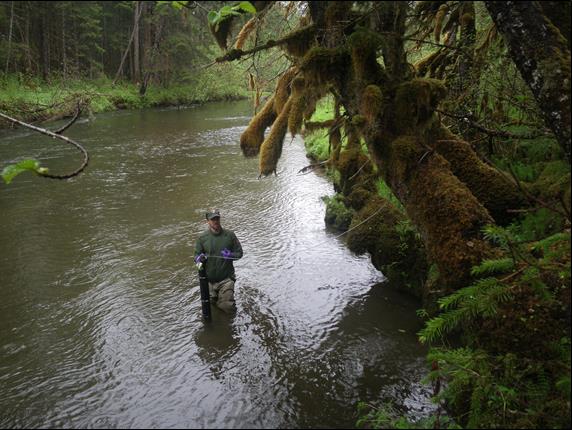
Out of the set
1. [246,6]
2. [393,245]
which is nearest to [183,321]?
[393,245]

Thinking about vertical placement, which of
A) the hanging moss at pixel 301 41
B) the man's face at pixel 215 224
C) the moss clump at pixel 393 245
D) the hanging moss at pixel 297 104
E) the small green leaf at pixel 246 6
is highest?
the hanging moss at pixel 301 41

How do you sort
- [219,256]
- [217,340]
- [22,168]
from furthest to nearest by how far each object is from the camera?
1. [219,256]
2. [217,340]
3. [22,168]

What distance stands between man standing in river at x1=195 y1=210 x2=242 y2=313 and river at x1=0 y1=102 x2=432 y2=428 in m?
0.31

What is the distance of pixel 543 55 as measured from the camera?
3.38 meters

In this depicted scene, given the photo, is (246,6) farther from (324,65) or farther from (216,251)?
(216,251)

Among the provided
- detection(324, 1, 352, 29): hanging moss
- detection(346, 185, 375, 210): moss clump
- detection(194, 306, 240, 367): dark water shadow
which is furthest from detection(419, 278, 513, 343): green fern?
detection(346, 185, 375, 210): moss clump

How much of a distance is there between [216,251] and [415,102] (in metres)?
3.98

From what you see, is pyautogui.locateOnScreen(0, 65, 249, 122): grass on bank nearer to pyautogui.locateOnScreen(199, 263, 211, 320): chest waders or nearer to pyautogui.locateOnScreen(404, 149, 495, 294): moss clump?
pyautogui.locateOnScreen(199, 263, 211, 320): chest waders

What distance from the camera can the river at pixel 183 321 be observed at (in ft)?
16.6

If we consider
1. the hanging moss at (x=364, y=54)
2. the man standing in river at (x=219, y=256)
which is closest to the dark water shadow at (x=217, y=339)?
the man standing in river at (x=219, y=256)

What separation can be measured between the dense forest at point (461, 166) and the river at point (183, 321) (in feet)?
2.27

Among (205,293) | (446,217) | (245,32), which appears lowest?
(205,293)

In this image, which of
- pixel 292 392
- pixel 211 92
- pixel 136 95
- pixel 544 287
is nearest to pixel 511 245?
pixel 544 287

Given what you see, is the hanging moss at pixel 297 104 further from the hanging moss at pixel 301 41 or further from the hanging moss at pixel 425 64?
the hanging moss at pixel 425 64
